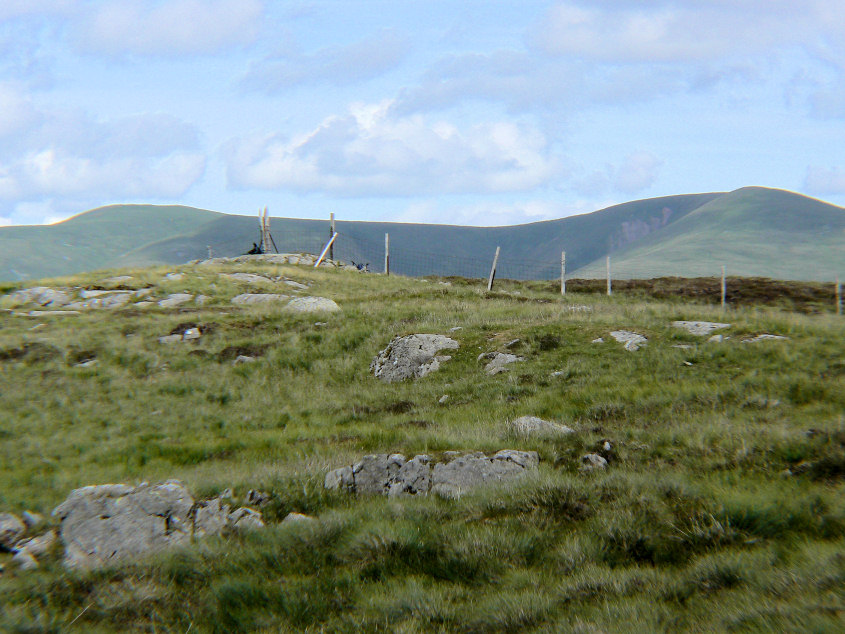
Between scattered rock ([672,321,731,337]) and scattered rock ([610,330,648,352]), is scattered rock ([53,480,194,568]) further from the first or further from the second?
scattered rock ([672,321,731,337])

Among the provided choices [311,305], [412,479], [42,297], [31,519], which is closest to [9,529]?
[31,519]

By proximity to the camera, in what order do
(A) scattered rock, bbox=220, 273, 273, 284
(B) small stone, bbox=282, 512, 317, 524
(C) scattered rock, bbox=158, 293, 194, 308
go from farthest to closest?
(A) scattered rock, bbox=220, 273, 273, 284 < (C) scattered rock, bbox=158, 293, 194, 308 < (B) small stone, bbox=282, 512, 317, 524

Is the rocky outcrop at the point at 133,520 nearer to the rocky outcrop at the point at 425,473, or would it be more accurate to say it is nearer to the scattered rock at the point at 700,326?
the rocky outcrop at the point at 425,473

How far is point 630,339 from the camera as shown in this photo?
45.2 feet

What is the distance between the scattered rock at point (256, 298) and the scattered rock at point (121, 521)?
22.4 m

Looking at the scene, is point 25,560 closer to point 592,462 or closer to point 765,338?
point 592,462

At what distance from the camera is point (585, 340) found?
568 inches

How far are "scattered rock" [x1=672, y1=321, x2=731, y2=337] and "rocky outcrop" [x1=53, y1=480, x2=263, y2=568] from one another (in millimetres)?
11349

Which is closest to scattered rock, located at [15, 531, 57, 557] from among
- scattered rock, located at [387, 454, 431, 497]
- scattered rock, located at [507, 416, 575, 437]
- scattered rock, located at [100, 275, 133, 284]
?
scattered rock, located at [387, 454, 431, 497]

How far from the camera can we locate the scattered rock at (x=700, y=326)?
13.9 meters

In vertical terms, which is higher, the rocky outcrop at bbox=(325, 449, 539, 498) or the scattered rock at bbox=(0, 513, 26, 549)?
the rocky outcrop at bbox=(325, 449, 539, 498)

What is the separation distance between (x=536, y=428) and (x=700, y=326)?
7816mm

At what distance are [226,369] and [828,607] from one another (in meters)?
15.7

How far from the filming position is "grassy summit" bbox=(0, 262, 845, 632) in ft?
13.6
